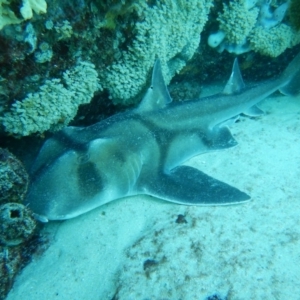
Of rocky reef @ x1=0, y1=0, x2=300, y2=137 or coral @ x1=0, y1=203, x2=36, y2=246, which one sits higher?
rocky reef @ x1=0, y1=0, x2=300, y2=137

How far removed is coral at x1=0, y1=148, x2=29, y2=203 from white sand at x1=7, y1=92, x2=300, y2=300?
2.56ft

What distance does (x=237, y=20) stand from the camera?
512 cm

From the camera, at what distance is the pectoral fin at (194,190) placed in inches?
129

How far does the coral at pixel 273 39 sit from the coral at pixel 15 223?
17.0 feet

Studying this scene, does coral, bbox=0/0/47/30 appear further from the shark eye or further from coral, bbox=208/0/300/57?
coral, bbox=208/0/300/57

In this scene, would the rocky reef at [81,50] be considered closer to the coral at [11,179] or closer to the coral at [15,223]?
the coral at [11,179]

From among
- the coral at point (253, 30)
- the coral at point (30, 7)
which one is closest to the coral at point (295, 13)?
the coral at point (253, 30)

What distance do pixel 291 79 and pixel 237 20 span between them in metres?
1.62

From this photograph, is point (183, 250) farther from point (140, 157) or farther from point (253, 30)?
point (253, 30)

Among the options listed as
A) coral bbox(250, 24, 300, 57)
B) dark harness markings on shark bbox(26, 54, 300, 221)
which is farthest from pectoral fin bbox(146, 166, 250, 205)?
coral bbox(250, 24, 300, 57)

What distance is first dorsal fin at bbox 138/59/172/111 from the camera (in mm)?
4070

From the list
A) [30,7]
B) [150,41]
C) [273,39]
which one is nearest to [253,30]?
[273,39]

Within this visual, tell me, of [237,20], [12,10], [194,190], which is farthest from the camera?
[237,20]

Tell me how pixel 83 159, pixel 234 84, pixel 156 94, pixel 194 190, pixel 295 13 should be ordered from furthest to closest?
pixel 295 13 → pixel 234 84 → pixel 156 94 → pixel 194 190 → pixel 83 159
